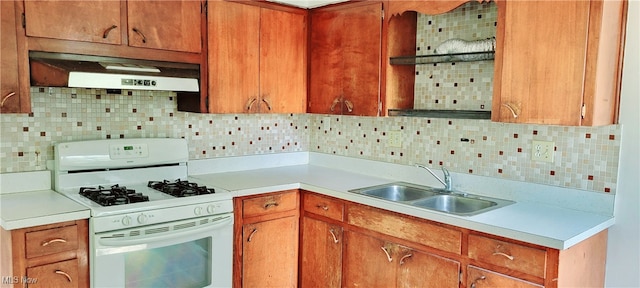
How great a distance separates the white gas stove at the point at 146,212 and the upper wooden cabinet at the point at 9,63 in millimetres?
411

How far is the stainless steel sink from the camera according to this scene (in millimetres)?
2457

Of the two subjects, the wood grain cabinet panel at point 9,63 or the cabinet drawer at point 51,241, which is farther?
the wood grain cabinet panel at point 9,63

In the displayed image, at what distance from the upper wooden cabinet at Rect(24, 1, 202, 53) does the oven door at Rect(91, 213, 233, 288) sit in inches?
38.3

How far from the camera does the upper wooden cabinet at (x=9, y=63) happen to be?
2084 millimetres

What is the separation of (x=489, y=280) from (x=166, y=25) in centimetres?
208

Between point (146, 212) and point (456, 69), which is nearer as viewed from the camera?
point (146, 212)

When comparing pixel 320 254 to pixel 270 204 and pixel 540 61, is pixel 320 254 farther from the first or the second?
pixel 540 61

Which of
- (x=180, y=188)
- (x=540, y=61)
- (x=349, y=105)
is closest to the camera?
(x=540, y=61)

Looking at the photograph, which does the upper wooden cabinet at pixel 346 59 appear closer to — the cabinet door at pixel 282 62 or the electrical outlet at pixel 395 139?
the cabinet door at pixel 282 62

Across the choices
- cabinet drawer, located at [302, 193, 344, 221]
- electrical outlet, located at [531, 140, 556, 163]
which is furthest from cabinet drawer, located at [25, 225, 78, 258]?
electrical outlet, located at [531, 140, 556, 163]

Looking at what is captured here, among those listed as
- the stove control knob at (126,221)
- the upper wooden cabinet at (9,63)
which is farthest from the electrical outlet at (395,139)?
the upper wooden cabinet at (9,63)

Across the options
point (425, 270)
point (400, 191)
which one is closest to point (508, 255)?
point (425, 270)

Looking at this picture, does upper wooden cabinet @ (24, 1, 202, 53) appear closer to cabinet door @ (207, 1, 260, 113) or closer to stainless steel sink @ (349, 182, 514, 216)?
cabinet door @ (207, 1, 260, 113)

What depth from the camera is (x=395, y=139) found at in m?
3.05
